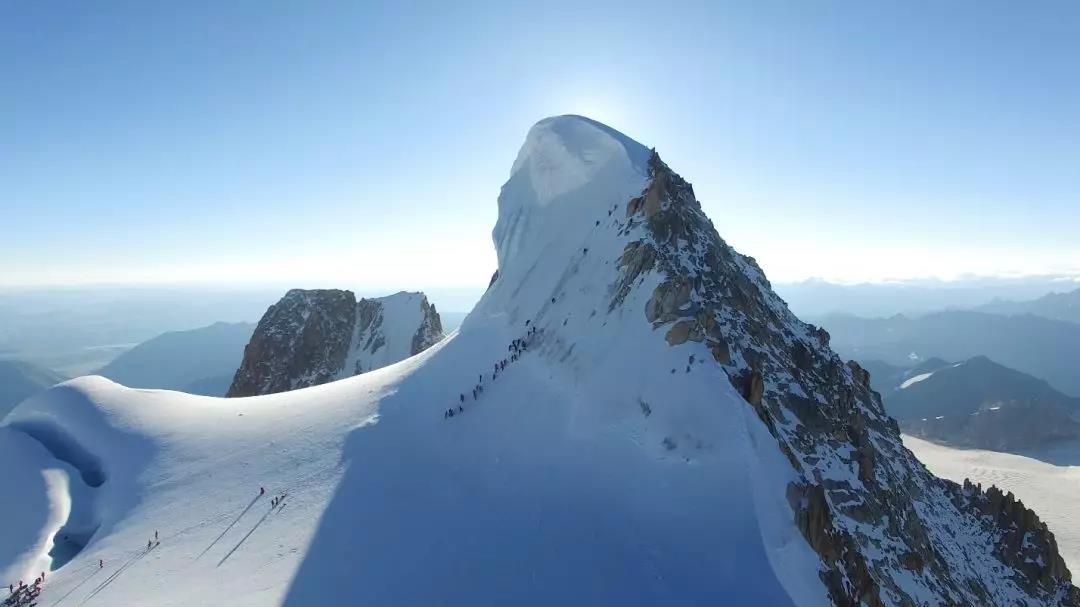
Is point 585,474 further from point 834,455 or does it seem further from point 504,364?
point 504,364

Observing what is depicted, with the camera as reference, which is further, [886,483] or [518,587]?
[886,483]

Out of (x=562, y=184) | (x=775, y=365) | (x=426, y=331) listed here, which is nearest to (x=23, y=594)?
(x=775, y=365)

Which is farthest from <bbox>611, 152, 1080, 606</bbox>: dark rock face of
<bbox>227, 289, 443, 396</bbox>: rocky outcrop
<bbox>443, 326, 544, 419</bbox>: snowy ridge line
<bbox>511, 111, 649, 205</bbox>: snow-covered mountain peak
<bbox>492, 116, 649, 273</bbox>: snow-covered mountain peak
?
<bbox>227, 289, 443, 396</bbox>: rocky outcrop

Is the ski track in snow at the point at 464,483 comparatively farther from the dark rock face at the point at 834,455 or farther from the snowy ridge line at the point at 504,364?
the dark rock face at the point at 834,455

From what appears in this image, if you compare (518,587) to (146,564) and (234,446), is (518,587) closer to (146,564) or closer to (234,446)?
(146,564)

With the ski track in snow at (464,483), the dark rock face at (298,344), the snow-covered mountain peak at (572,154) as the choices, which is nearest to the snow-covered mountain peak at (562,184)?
the snow-covered mountain peak at (572,154)

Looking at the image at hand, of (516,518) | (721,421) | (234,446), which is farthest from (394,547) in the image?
(234,446)
